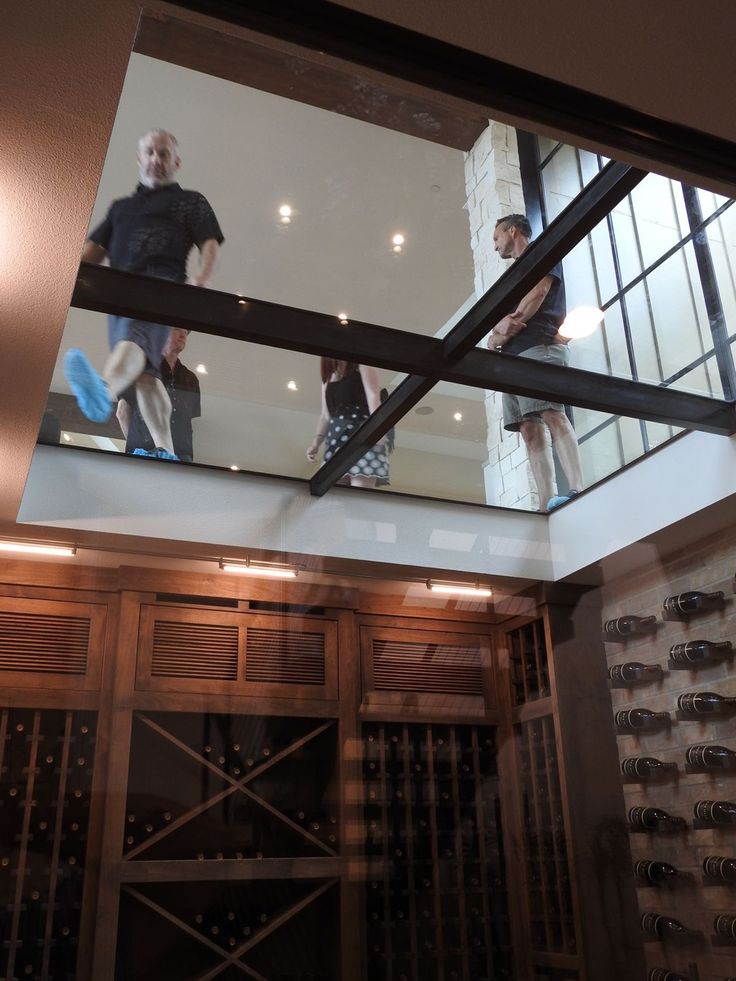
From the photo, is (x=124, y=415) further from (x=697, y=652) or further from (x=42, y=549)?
(x=697, y=652)

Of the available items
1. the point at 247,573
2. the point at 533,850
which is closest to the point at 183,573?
the point at 247,573

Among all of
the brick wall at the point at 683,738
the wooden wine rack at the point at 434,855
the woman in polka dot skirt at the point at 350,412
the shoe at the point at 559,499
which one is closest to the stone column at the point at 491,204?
the shoe at the point at 559,499

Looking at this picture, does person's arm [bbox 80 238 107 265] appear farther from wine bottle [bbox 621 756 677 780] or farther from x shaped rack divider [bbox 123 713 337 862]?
wine bottle [bbox 621 756 677 780]

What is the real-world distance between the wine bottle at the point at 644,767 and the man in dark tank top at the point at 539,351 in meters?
0.88

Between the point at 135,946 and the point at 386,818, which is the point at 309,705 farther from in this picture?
the point at 135,946

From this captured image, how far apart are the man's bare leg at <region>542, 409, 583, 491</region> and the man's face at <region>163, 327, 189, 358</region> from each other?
3.89 ft

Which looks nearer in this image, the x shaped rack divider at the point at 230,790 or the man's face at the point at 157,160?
the man's face at the point at 157,160

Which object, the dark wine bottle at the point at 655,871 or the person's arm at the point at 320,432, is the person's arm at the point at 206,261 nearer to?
the person's arm at the point at 320,432

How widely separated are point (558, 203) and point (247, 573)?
4.50ft

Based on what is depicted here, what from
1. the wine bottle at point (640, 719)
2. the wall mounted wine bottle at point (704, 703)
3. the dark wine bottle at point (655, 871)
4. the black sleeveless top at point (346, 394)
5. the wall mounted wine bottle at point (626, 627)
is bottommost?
the dark wine bottle at point (655, 871)

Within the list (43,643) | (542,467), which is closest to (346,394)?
(542,467)

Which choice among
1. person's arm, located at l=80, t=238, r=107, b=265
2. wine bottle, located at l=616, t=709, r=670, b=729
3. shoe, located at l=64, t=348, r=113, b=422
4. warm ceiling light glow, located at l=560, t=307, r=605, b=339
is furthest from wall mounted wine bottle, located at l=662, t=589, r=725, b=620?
person's arm, located at l=80, t=238, r=107, b=265

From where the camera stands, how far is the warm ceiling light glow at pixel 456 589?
2.87 meters

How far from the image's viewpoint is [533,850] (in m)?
2.67
